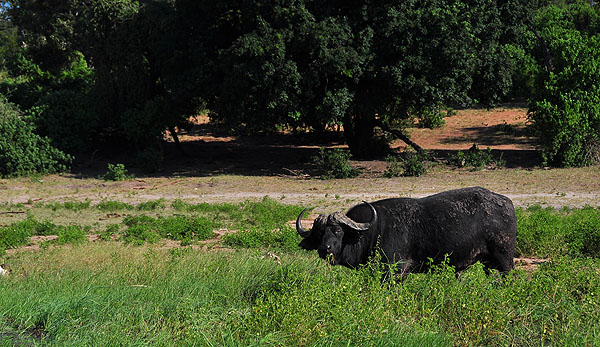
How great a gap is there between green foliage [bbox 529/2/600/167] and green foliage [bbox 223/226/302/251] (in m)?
13.2

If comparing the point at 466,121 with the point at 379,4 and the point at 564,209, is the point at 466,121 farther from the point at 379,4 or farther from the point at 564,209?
the point at 564,209

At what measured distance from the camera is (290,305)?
23.0 ft

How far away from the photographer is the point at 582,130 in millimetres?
22656

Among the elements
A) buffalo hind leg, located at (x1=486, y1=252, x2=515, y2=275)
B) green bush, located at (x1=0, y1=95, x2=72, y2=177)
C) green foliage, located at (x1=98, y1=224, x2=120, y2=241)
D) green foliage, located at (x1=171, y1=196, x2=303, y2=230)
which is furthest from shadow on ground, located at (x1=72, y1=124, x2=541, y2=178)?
buffalo hind leg, located at (x1=486, y1=252, x2=515, y2=275)

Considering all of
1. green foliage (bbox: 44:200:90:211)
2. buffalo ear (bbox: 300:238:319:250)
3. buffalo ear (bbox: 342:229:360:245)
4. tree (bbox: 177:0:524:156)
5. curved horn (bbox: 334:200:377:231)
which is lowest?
green foliage (bbox: 44:200:90:211)

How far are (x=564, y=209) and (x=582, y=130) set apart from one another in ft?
25.9

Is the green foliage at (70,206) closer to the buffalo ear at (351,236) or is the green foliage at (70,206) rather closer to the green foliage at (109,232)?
the green foliage at (109,232)

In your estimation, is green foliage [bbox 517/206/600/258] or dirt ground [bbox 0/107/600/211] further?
dirt ground [bbox 0/107/600/211]

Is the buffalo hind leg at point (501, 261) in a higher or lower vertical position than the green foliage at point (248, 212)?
higher

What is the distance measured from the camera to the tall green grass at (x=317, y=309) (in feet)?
22.4

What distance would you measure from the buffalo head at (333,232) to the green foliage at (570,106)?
53.2 ft

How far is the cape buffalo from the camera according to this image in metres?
8.52

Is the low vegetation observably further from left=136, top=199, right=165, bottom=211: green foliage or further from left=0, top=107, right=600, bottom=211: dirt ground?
left=0, top=107, right=600, bottom=211: dirt ground

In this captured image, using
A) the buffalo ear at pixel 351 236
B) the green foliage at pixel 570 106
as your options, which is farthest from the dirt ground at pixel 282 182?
the buffalo ear at pixel 351 236
